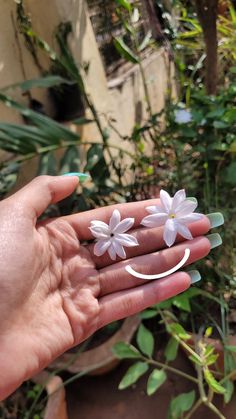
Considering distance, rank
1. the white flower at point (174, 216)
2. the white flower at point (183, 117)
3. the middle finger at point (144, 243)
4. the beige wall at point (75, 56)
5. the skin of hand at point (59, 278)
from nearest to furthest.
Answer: the skin of hand at point (59, 278) < the white flower at point (174, 216) < the middle finger at point (144, 243) < the white flower at point (183, 117) < the beige wall at point (75, 56)

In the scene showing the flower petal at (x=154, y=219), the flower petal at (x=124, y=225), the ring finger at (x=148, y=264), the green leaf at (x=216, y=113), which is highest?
the green leaf at (x=216, y=113)

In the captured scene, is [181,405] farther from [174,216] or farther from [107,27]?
[107,27]

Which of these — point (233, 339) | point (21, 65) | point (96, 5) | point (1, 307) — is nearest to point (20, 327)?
point (1, 307)

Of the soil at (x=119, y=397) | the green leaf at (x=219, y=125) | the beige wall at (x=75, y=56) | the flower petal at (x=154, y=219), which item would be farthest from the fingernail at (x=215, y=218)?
the beige wall at (x=75, y=56)

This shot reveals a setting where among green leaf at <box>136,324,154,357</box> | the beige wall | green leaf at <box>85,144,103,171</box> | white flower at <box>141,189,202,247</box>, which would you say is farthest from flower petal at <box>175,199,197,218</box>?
the beige wall

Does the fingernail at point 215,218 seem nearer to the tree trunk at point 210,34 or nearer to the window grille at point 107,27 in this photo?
the tree trunk at point 210,34

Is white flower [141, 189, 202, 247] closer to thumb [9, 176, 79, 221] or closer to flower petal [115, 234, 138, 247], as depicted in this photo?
flower petal [115, 234, 138, 247]
